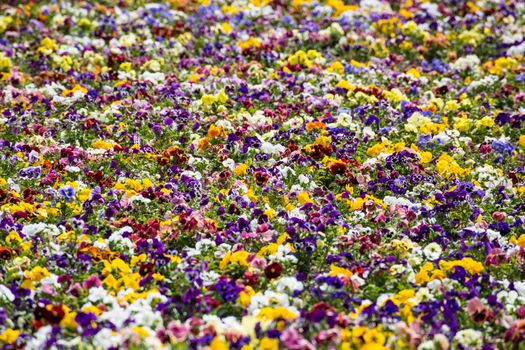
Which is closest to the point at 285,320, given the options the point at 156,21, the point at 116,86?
the point at 116,86

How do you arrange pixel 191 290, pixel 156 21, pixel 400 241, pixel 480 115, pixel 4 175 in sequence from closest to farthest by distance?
1. pixel 191 290
2. pixel 400 241
3. pixel 4 175
4. pixel 480 115
5. pixel 156 21

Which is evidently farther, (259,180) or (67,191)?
(259,180)

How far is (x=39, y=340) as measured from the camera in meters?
5.12

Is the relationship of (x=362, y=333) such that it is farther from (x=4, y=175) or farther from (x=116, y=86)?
(x=116, y=86)

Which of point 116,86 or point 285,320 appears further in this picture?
point 116,86

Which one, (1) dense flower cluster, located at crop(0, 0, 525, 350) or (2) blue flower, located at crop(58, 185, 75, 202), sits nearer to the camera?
(1) dense flower cluster, located at crop(0, 0, 525, 350)

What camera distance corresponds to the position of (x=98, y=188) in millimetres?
7145

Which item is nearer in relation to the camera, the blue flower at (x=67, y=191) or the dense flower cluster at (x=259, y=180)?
the dense flower cluster at (x=259, y=180)

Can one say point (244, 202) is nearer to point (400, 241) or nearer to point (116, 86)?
point (400, 241)

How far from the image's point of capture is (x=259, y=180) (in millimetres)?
7340

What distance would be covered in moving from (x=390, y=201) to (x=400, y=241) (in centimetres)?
85

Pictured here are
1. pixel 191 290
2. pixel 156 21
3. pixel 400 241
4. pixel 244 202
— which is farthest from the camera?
pixel 156 21

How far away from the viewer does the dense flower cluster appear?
5.41m

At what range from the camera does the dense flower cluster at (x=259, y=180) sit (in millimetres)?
5406
